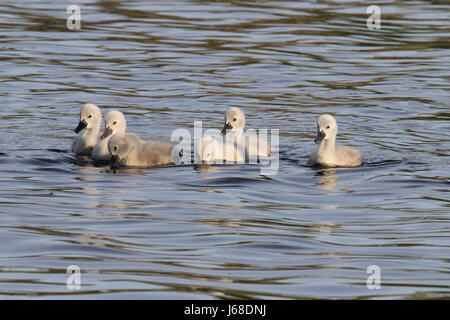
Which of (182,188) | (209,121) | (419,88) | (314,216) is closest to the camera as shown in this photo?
(314,216)

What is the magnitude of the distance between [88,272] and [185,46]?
38.0ft

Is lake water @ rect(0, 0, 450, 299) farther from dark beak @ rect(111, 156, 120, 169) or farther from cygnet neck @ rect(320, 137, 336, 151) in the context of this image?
cygnet neck @ rect(320, 137, 336, 151)

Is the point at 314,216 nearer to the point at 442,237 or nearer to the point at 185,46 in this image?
the point at 442,237

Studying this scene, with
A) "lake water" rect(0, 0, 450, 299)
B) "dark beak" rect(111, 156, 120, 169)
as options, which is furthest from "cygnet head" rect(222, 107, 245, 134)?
"dark beak" rect(111, 156, 120, 169)

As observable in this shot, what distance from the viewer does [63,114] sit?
548 inches

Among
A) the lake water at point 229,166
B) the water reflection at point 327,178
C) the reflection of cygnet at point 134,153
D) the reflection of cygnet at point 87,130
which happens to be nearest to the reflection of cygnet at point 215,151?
the lake water at point 229,166

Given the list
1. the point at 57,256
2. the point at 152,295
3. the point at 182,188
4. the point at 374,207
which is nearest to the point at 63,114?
the point at 182,188

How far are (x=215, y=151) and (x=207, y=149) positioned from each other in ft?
0.31

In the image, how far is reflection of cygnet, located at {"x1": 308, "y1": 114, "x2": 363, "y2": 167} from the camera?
1113 cm

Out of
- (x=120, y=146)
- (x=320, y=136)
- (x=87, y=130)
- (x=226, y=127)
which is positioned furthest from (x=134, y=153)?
(x=320, y=136)

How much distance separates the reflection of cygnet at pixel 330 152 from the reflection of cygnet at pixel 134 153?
1515mm

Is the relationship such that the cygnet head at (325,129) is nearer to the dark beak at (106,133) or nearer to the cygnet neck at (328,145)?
the cygnet neck at (328,145)

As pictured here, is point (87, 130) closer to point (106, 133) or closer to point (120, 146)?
point (106, 133)

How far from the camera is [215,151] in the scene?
36.2ft
